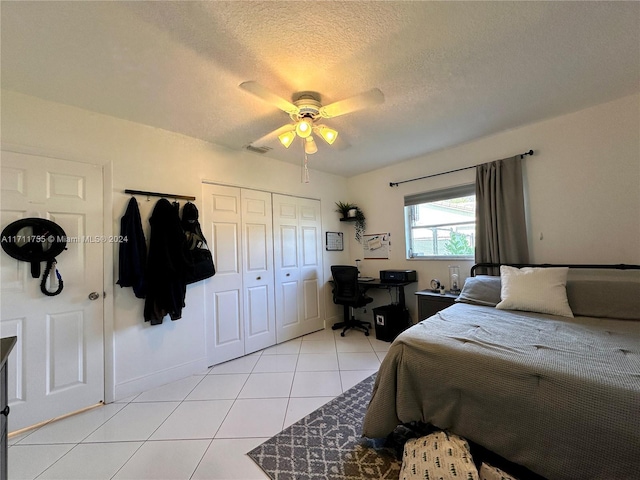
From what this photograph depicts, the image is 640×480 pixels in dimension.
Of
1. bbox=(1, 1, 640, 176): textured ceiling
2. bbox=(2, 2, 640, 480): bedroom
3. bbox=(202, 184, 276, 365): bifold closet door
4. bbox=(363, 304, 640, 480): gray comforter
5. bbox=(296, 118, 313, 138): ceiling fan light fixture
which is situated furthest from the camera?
bbox=(202, 184, 276, 365): bifold closet door

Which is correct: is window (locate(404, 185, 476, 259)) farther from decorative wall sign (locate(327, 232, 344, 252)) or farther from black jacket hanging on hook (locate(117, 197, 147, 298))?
black jacket hanging on hook (locate(117, 197, 147, 298))

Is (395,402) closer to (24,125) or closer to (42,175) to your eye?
(42,175)

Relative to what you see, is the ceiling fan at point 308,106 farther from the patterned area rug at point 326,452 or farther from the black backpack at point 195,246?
the patterned area rug at point 326,452

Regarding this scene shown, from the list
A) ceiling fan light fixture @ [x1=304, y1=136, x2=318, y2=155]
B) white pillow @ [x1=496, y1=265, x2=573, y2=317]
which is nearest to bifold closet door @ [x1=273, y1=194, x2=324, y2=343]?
ceiling fan light fixture @ [x1=304, y1=136, x2=318, y2=155]

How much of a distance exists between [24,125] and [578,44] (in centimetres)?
384

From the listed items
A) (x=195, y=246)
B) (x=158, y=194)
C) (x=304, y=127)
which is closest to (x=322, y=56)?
(x=304, y=127)

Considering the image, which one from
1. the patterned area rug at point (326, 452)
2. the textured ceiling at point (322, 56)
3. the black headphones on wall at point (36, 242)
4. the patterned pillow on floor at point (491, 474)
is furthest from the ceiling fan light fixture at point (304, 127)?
the patterned pillow on floor at point (491, 474)

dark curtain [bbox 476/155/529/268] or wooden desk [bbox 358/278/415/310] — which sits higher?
dark curtain [bbox 476/155/529/268]

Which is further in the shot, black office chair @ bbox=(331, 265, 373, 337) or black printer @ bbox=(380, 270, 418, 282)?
black office chair @ bbox=(331, 265, 373, 337)

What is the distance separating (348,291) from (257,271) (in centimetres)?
132

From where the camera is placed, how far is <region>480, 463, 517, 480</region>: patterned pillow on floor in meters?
1.15

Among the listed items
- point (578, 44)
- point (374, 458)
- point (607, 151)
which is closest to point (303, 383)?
point (374, 458)

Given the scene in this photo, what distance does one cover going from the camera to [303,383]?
93.3 inches

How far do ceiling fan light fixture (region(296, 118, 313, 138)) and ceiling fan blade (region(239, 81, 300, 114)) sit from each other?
0.09m
